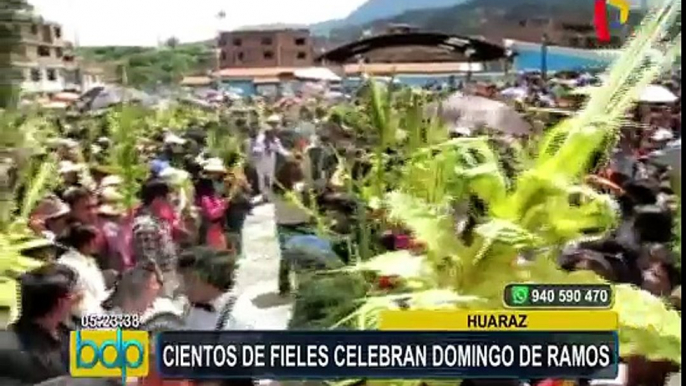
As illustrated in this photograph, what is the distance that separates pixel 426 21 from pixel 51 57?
915mm

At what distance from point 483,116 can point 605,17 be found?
0.37 meters

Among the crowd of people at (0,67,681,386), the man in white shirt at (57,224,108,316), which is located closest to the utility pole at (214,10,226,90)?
the crowd of people at (0,67,681,386)

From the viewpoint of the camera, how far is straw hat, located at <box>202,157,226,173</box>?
104 inches

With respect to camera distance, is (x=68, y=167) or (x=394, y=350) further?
(x=68, y=167)

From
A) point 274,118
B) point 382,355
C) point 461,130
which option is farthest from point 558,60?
point 382,355

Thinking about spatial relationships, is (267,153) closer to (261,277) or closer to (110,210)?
Answer: (261,277)

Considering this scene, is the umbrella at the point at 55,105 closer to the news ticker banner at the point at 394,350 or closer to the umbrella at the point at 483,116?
the news ticker banner at the point at 394,350

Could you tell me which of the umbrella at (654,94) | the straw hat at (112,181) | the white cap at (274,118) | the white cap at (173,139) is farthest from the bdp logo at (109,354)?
the umbrella at (654,94)

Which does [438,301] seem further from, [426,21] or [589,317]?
[426,21]

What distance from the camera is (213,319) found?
2559 millimetres

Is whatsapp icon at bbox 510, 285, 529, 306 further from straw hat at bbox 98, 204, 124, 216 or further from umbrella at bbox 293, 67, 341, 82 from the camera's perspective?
straw hat at bbox 98, 204, 124, 216

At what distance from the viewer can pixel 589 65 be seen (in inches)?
101

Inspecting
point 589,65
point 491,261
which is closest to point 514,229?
point 491,261
